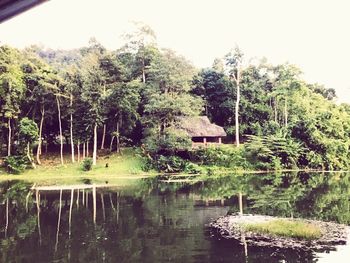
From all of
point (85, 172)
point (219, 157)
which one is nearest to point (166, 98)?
point (219, 157)

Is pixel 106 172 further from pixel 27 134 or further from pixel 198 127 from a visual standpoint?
pixel 198 127

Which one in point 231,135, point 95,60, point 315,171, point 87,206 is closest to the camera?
point 87,206

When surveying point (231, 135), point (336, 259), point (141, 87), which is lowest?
point (336, 259)

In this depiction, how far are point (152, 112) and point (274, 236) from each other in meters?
28.6

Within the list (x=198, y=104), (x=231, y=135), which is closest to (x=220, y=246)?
(x=198, y=104)

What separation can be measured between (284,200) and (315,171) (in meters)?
22.6

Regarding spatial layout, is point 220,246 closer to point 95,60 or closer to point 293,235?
point 293,235

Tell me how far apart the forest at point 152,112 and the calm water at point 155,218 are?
8.02 metres

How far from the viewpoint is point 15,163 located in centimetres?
4047

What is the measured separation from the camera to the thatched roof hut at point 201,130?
4541cm

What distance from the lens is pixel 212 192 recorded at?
29828 mm

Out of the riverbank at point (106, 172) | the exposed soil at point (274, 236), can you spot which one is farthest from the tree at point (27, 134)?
the exposed soil at point (274, 236)

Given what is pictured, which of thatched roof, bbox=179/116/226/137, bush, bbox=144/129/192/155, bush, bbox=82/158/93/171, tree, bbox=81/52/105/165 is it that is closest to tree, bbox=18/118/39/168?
bush, bbox=82/158/93/171

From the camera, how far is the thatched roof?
44.8 meters
